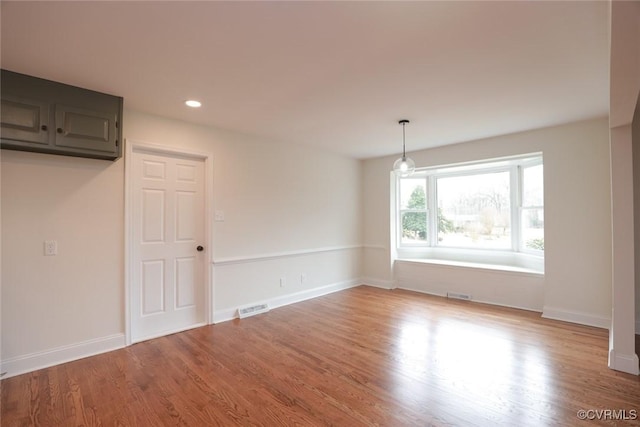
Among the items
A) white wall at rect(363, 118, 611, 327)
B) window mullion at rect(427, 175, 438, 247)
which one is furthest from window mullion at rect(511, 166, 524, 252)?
window mullion at rect(427, 175, 438, 247)

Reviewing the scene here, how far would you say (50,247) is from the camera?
2.75 meters

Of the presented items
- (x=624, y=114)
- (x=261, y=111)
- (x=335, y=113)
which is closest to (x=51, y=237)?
(x=261, y=111)

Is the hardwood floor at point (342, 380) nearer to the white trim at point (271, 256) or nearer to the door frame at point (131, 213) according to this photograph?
the door frame at point (131, 213)

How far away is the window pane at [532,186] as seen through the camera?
456 cm

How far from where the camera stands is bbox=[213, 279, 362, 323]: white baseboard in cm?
393

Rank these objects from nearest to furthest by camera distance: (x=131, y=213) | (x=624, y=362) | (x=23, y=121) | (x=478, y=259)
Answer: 1. (x=23, y=121)
2. (x=624, y=362)
3. (x=131, y=213)
4. (x=478, y=259)

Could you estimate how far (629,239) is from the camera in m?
2.59

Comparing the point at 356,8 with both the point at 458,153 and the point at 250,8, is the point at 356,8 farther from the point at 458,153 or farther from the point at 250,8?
the point at 458,153

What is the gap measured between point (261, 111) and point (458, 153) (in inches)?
126

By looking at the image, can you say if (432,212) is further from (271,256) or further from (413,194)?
(271,256)

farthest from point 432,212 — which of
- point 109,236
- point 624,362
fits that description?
point 109,236

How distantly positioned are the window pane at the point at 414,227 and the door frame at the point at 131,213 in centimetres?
377

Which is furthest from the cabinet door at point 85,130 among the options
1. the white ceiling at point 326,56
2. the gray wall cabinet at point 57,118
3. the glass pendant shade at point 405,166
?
the glass pendant shade at point 405,166

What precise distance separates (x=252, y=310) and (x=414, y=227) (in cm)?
346
